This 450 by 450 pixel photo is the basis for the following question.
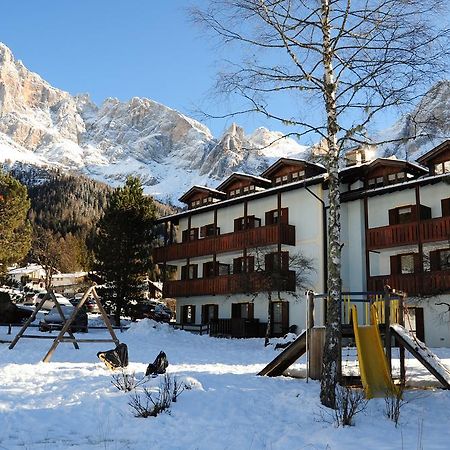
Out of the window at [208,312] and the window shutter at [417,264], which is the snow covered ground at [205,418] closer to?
the window shutter at [417,264]

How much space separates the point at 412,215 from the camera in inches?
1110

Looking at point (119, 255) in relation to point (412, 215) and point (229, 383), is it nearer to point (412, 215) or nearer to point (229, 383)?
point (412, 215)

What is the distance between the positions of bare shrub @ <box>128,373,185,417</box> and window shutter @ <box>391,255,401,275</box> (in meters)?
21.1

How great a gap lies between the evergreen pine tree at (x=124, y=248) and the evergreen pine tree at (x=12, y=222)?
224 inches

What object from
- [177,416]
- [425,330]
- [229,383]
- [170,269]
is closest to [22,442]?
[177,416]

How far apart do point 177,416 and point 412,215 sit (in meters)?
22.6

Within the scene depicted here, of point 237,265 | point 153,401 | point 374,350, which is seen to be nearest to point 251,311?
point 237,265

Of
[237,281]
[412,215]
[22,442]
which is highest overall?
[412,215]

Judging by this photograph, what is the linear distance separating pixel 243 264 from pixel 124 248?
35.0 ft

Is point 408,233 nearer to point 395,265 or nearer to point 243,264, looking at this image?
point 395,265

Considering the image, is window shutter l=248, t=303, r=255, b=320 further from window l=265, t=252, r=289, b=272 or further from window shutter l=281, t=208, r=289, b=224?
window shutter l=281, t=208, r=289, b=224

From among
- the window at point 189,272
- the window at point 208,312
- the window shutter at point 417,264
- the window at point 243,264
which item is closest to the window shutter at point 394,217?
the window shutter at point 417,264

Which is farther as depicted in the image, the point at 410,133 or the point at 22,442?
the point at 410,133

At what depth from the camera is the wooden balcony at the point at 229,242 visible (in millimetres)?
31078
